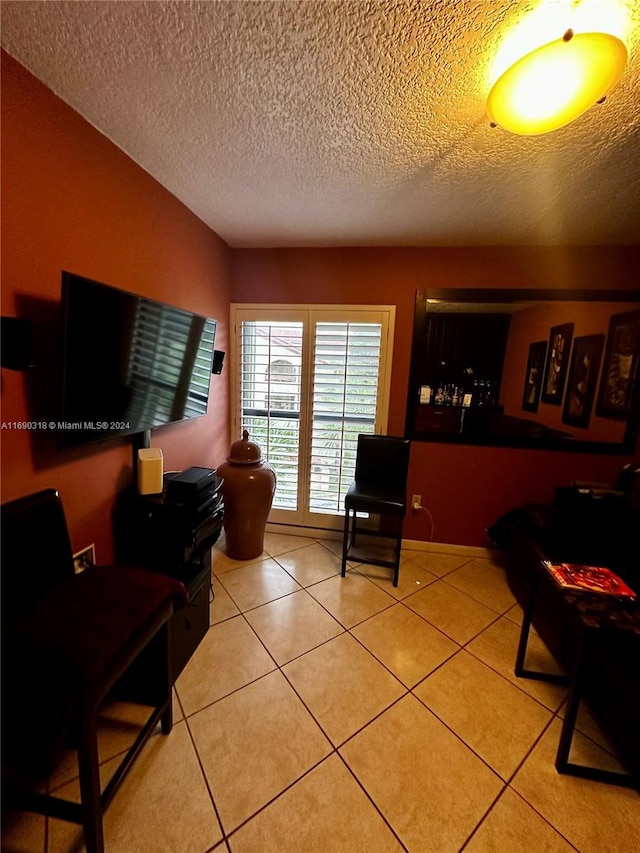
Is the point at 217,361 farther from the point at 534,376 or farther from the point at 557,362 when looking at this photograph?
the point at 557,362

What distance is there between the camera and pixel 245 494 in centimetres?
Result: 228

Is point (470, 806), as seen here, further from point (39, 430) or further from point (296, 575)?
point (39, 430)

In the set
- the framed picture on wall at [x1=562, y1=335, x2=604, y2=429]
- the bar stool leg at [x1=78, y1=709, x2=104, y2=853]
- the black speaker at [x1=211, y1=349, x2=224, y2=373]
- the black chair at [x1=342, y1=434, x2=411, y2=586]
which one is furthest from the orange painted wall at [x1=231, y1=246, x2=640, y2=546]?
the bar stool leg at [x1=78, y1=709, x2=104, y2=853]

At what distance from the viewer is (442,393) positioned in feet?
8.30

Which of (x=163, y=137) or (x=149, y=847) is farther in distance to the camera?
(x=163, y=137)

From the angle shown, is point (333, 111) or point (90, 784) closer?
point (90, 784)

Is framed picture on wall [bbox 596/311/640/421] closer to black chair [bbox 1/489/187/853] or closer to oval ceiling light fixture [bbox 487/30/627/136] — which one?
oval ceiling light fixture [bbox 487/30/627/136]

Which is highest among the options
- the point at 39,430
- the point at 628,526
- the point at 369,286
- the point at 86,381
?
the point at 369,286

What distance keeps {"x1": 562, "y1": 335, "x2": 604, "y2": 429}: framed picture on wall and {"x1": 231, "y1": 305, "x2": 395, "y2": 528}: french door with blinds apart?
4.29 feet

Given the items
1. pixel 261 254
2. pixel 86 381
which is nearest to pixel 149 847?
pixel 86 381

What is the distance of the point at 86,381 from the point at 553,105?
71.3 inches

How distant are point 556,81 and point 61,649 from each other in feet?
6.92

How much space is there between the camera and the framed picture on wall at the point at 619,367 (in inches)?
88.0

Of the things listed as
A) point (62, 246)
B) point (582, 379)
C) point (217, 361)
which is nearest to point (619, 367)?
point (582, 379)
